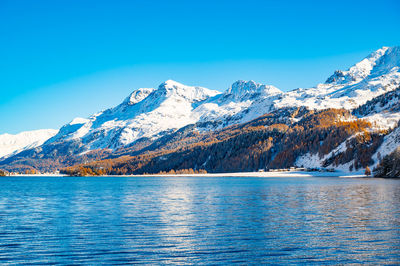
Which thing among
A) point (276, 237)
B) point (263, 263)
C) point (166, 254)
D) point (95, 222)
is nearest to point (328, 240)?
point (276, 237)

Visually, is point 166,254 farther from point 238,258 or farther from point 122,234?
point 122,234

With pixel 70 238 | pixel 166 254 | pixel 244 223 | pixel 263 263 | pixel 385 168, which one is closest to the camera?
pixel 263 263

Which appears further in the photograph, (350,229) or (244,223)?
(244,223)

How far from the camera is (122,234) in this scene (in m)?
40.5

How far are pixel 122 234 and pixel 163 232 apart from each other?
→ 4.14 meters

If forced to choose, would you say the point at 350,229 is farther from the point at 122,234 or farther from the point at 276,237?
the point at 122,234

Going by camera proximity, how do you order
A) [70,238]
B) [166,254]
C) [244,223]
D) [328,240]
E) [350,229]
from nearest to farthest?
[166,254] < [328,240] < [70,238] < [350,229] < [244,223]

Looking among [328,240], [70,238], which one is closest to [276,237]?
[328,240]

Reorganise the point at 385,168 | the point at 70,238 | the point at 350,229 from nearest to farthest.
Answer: the point at 70,238 < the point at 350,229 < the point at 385,168

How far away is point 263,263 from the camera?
93.8 feet

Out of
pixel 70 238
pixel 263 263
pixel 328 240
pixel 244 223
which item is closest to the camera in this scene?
pixel 263 263

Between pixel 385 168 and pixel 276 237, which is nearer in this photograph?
pixel 276 237

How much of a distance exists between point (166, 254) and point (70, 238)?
39.5 feet

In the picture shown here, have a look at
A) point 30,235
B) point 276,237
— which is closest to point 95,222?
point 30,235
